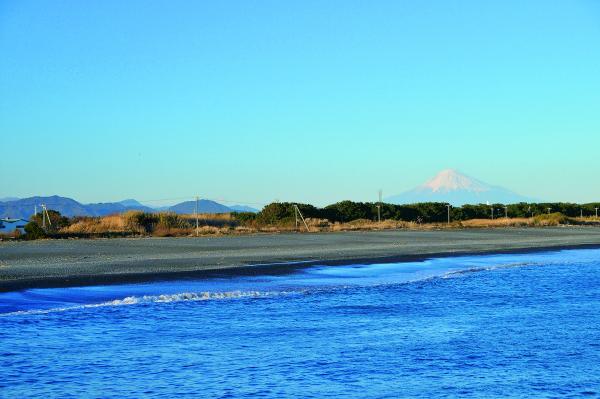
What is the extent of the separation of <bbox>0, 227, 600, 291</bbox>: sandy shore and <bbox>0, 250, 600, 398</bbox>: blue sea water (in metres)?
1.90

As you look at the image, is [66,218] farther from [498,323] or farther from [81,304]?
[498,323]

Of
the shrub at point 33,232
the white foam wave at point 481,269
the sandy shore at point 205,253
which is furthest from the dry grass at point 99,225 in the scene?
the white foam wave at point 481,269

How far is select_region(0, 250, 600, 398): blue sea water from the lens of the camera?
26.0ft

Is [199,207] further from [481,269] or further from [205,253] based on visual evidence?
[481,269]

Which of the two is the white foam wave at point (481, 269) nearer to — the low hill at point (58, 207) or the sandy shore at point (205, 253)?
the sandy shore at point (205, 253)

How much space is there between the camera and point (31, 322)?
11.4 m

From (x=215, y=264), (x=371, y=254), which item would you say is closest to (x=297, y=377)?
(x=215, y=264)

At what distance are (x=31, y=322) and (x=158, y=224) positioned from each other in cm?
2626

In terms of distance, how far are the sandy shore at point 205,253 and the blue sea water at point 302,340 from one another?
6.24 feet

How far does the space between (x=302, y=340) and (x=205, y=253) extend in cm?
1382

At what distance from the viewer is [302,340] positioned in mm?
10195

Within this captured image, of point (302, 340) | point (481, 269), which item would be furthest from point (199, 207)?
point (302, 340)

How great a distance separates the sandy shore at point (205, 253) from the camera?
17797 mm

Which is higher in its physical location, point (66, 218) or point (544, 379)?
point (66, 218)
